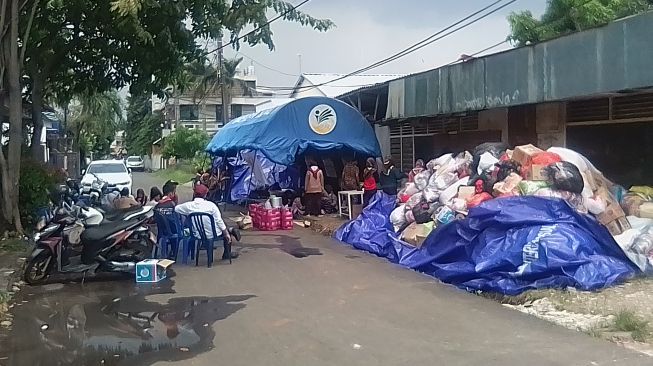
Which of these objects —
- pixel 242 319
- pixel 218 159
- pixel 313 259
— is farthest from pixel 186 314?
pixel 218 159

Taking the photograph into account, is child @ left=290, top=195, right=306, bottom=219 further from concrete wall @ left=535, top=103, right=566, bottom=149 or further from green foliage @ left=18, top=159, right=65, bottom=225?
concrete wall @ left=535, top=103, right=566, bottom=149

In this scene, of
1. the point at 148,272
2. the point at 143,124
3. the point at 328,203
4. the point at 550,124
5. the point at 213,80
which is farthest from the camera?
the point at 143,124

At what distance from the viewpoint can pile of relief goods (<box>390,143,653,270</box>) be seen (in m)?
10.2

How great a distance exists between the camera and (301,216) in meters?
19.3

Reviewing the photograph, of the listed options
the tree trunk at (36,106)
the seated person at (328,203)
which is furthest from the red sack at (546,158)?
the tree trunk at (36,106)

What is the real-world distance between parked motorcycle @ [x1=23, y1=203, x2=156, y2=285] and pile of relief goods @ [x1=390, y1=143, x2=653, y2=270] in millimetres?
4613

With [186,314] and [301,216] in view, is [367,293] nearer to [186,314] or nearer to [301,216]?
[186,314]

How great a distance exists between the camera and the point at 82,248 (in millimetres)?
10836

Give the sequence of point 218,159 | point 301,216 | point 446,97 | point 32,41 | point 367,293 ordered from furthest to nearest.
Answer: point 218,159, point 301,216, point 32,41, point 446,97, point 367,293

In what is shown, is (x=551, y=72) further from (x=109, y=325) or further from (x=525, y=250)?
(x=109, y=325)

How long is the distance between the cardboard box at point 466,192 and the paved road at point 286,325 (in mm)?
1826

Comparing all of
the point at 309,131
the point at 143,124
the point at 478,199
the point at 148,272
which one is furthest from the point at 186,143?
the point at 478,199

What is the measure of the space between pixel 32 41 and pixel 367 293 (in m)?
12.0

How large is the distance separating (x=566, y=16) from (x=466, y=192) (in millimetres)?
18039
